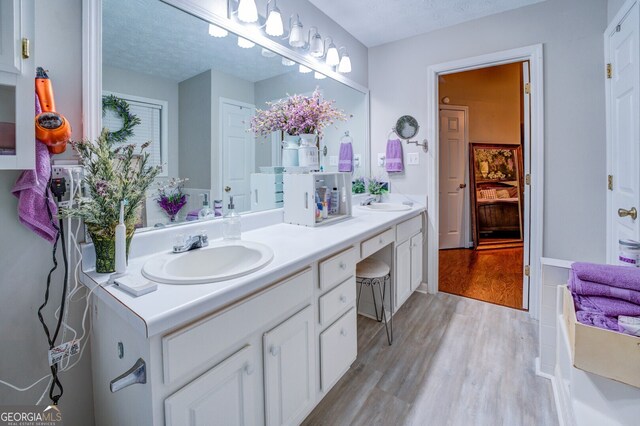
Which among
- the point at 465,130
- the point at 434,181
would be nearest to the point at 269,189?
the point at 434,181

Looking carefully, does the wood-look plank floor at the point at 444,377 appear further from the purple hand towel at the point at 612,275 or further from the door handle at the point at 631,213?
the door handle at the point at 631,213

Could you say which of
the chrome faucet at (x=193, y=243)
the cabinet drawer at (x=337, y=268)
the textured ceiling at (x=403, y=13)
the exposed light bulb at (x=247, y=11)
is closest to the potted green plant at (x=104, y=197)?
the chrome faucet at (x=193, y=243)

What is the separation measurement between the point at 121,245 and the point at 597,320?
1.65 m

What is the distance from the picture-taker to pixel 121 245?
100 cm

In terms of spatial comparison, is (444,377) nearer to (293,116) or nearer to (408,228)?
(408,228)

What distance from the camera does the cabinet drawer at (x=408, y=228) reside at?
2207 millimetres

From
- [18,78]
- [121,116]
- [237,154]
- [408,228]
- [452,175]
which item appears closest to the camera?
[18,78]

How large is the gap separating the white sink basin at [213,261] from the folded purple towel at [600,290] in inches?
47.9

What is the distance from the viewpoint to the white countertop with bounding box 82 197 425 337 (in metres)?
0.74

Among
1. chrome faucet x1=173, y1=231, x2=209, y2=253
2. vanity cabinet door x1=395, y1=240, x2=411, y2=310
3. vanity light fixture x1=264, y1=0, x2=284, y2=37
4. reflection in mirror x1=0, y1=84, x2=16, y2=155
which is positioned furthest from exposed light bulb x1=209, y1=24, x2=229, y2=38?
Result: vanity cabinet door x1=395, y1=240, x2=411, y2=310

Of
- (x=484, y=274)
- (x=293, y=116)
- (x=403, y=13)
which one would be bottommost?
(x=484, y=274)

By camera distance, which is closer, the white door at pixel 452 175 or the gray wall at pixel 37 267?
the gray wall at pixel 37 267

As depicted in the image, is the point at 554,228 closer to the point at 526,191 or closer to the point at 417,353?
the point at 526,191

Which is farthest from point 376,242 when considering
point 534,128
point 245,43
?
point 534,128
